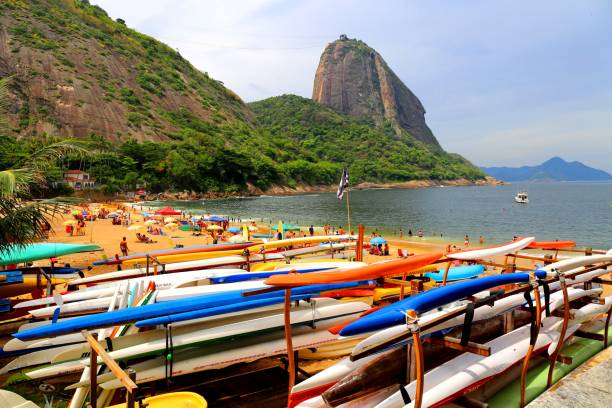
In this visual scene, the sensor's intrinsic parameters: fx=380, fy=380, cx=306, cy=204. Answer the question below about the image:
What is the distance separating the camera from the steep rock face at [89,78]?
80.4 m

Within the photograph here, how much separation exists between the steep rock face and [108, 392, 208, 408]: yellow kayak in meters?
82.4

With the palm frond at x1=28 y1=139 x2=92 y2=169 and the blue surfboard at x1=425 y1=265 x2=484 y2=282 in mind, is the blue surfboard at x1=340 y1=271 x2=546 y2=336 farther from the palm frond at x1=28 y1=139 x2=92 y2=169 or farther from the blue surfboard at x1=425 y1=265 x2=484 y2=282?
the blue surfboard at x1=425 y1=265 x2=484 y2=282

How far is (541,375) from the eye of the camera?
198 inches

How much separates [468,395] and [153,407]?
3.50 meters

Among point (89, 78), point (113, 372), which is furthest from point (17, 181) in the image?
point (89, 78)

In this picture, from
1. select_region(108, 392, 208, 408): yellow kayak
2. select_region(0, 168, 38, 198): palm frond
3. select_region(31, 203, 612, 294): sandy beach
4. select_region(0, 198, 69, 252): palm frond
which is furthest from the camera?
select_region(31, 203, 612, 294): sandy beach

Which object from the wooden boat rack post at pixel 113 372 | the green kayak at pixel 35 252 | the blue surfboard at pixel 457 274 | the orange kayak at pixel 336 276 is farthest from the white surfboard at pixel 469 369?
the green kayak at pixel 35 252

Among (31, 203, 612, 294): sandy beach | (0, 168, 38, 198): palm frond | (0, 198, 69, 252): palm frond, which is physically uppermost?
(0, 168, 38, 198): palm frond

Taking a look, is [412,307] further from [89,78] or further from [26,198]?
[89,78]

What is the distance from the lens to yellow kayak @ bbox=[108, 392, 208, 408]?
401cm

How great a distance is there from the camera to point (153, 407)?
405 centimetres

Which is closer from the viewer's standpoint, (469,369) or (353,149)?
(469,369)

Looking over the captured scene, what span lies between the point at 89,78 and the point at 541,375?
374ft

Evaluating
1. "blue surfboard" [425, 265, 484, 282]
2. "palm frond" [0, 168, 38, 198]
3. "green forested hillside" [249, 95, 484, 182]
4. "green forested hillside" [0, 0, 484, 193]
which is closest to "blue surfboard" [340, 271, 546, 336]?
"palm frond" [0, 168, 38, 198]
